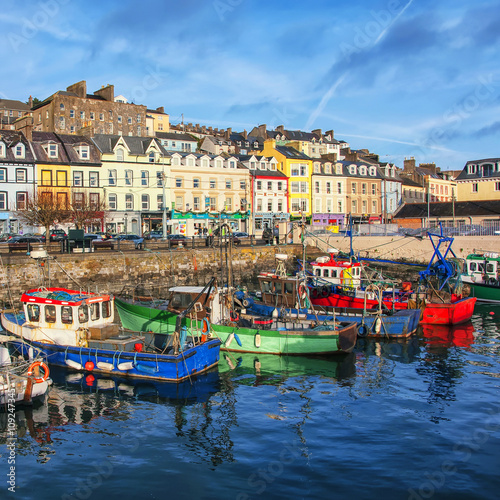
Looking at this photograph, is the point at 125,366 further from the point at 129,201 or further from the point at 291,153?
the point at 291,153

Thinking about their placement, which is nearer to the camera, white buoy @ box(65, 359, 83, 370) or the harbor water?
the harbor water

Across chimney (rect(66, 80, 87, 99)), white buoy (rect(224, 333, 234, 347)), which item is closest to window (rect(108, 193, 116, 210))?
chimney (rect(66, 80, 87, 99))

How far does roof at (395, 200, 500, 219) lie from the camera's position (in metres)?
55.0

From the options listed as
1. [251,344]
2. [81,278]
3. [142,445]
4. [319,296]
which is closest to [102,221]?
Result: [81,278]

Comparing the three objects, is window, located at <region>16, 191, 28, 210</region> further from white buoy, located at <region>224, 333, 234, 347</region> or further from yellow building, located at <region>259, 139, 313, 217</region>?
white buoy, located at <region>224, 333, 234, 347</region>

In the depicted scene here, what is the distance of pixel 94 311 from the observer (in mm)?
20734

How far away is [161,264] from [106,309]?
Result: 19.4m

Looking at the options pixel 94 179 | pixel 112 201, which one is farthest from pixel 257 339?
pixel 94 179

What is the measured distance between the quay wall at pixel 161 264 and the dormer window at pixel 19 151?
19.5 meters

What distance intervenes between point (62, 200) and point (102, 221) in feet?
14.2

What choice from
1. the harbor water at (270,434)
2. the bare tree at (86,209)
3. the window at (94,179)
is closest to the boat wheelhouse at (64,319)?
the harbor water at (270,434)

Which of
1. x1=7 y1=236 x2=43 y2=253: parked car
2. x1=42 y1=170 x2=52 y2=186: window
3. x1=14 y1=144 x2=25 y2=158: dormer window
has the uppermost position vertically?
x1=14 y1=144 x2=25 y2=158: dormer window

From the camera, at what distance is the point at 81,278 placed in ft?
119

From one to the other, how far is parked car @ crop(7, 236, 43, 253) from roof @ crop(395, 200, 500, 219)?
39.8 m
